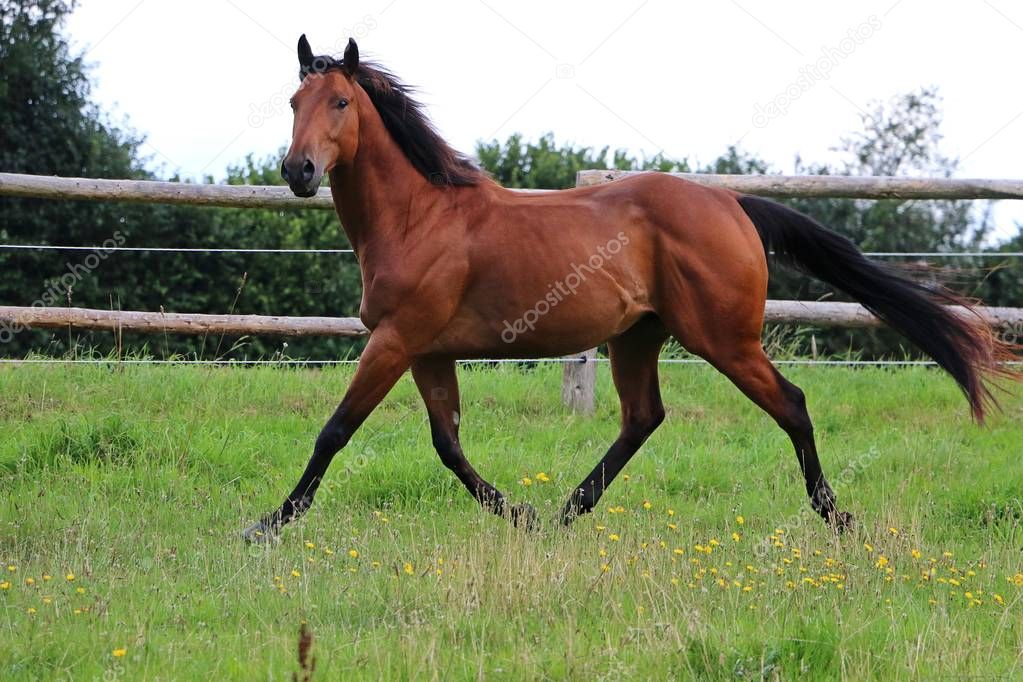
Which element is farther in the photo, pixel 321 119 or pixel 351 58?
pixel 351 58

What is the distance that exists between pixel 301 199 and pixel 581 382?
224 cm

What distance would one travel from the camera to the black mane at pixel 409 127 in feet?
18.0

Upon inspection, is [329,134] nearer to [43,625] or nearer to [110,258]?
[43,625]

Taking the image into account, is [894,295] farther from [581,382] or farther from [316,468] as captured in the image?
[316,468]

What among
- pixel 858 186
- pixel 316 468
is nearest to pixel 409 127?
pixel 316 468

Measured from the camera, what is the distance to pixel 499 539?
493 cm

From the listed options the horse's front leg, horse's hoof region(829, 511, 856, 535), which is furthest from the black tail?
the horse's front leg

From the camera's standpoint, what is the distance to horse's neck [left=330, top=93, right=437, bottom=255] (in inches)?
211

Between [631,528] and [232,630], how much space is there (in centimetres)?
206

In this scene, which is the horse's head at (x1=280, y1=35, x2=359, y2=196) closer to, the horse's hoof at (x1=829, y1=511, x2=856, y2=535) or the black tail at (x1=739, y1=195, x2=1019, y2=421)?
the black tail at (x1=739, y1=195, x2=1019, y2=421)

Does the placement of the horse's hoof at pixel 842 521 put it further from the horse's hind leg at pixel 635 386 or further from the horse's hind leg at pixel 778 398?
the horse's hind leg at pixel 635 386

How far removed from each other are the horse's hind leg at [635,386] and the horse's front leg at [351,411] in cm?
129

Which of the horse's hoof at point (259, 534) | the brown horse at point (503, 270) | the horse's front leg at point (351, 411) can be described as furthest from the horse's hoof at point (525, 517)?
the horse's hoof at point (259, 534)

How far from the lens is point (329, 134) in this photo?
5.11 meters
